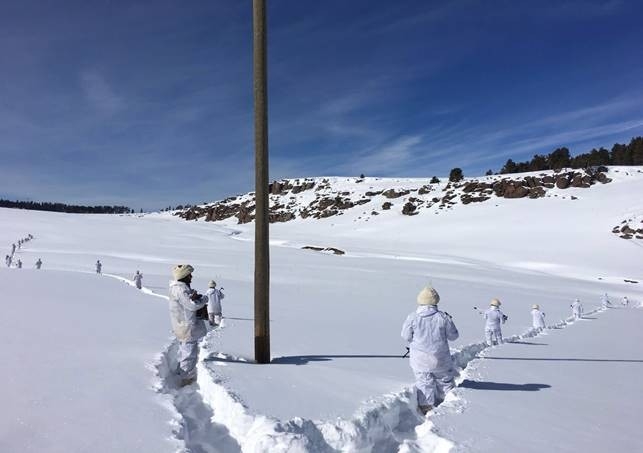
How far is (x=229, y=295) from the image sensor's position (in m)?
18.6

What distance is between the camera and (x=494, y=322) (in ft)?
37.6

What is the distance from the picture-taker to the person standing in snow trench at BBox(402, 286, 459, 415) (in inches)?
246

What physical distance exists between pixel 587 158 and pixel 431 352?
12587cm

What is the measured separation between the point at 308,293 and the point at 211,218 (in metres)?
108

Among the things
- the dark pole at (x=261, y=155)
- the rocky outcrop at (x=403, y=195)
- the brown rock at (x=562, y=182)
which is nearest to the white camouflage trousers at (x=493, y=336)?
the dark pole at (x=261, y=155)

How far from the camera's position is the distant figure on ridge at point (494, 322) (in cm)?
1136

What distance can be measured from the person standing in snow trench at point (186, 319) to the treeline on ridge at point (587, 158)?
11465 centimetres

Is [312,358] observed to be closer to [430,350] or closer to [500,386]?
[430,350]

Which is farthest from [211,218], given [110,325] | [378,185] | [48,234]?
[110,325]

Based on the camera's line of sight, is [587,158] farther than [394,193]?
Yes

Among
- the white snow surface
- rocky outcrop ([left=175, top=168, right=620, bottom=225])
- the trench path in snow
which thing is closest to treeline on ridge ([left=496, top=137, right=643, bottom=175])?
rocky outcrop ([left=175, top=168, right=620, bottom=225])

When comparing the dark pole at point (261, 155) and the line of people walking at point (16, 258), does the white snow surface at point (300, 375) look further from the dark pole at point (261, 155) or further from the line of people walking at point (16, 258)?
the line of people walking at point (16, 258)

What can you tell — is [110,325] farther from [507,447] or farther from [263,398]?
[507,447]

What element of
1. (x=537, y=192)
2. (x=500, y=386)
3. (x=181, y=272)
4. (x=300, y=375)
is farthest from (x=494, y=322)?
(x=537, y=192)
